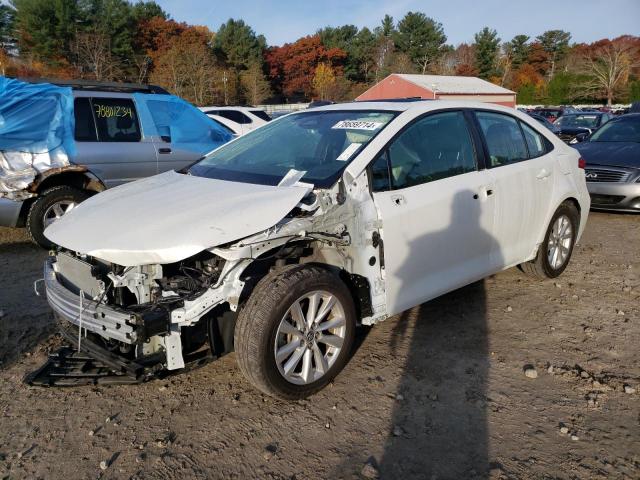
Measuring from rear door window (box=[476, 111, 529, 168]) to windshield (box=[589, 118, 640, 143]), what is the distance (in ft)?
18.6

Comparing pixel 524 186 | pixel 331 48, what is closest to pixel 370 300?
pixel 524 186

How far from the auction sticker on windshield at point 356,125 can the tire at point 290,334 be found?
114 cm

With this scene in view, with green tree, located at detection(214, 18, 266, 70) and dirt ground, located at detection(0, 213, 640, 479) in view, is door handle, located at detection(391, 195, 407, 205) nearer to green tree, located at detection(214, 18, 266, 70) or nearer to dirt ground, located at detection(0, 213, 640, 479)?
dirt ground, located at detection(0, 213, 640, 479)

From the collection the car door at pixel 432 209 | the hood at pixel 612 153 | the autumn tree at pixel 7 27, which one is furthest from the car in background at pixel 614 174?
the autumn tree at pixel 7 27

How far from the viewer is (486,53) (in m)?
74.1

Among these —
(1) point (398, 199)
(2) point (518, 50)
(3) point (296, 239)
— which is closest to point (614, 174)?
(1) point (398, 199)

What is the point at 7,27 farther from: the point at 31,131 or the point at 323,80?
the point at 31,131

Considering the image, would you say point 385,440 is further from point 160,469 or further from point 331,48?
point 331,48

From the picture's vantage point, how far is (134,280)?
112 inches

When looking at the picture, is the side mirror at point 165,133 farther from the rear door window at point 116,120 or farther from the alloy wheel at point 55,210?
the alloy wheel at point 55,210

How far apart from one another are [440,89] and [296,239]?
41576 millimetres

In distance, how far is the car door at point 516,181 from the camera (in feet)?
13.3

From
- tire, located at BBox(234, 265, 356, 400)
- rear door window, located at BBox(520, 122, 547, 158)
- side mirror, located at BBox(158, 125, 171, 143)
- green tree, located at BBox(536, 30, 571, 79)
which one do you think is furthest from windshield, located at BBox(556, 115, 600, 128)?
green tree, located at BBox(536, 30, 571, 79)

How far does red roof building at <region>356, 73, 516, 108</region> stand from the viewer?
42.1 m
